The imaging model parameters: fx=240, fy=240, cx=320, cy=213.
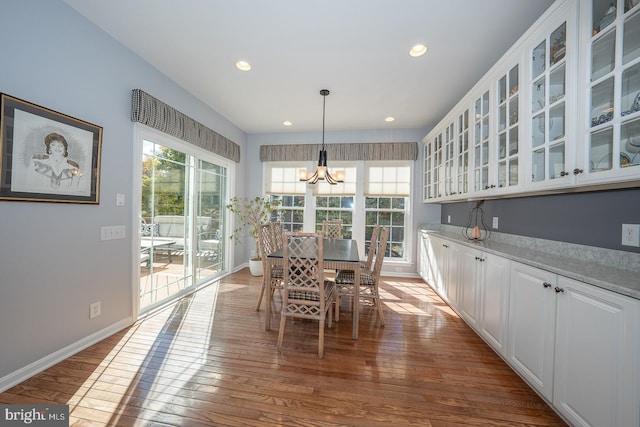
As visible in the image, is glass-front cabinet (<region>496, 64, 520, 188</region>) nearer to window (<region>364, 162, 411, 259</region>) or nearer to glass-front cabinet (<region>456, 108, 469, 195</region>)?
glass-front cabinet (<region>456, 108, 469, 195</region>)

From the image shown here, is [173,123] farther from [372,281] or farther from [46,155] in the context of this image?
[372,281]

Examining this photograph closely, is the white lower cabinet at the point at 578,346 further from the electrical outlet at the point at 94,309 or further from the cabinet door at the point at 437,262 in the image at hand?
the electrical outlet at the point at 94,309

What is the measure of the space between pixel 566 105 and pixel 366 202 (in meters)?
3.47

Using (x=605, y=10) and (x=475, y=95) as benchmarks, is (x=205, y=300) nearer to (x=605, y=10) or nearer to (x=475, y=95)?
(x=475, y=95)

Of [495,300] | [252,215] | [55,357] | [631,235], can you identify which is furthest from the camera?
[252,215]

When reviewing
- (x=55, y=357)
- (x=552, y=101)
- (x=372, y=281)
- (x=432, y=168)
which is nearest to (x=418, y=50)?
(x=552, y=101)

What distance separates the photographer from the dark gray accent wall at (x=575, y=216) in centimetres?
158

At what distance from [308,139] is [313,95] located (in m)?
1.63

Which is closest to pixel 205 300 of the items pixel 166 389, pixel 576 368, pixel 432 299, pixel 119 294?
pixel 119 294

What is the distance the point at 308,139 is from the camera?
5.05 meters

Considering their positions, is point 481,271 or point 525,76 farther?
point 481,271

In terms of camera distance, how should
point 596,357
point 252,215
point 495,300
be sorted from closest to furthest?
1. point 596,357
2. point 495,300
3. point 252,215

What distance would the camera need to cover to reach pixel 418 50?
2.43 meters

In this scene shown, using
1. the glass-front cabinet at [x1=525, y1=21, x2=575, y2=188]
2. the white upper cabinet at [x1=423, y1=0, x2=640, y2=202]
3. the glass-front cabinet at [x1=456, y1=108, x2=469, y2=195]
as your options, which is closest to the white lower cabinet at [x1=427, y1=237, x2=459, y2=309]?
the glass-front cabinet at [x1=456, y1=108, x2=469, y2=195]
